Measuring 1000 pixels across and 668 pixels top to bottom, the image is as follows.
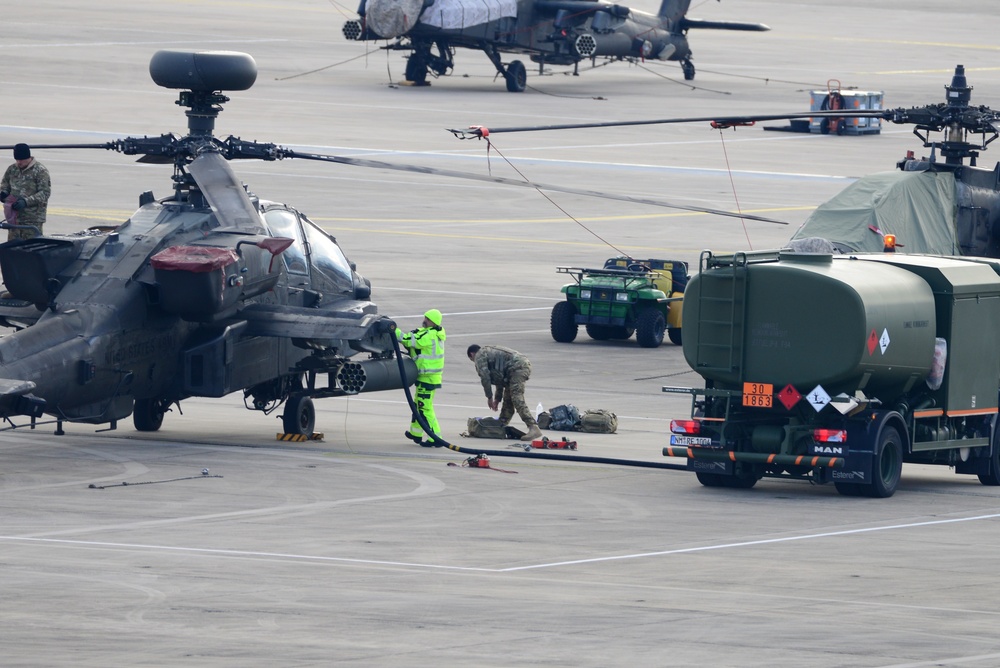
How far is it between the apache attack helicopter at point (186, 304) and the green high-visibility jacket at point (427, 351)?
0.62 ft

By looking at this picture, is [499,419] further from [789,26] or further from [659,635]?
[789,26]

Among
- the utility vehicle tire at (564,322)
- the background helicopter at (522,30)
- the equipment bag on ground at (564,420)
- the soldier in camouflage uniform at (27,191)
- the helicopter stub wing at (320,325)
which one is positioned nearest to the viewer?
the helicopter stub wing at (320,325)

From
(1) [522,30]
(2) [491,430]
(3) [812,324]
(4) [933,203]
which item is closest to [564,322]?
(4) [933,203]

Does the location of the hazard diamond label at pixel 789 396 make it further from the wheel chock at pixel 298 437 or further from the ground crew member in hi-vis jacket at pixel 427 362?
the wheel chock at pixel 298 437

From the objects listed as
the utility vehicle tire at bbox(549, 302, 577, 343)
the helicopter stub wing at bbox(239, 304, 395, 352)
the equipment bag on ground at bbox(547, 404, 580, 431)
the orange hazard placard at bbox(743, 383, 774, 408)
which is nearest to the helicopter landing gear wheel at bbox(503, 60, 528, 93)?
the utility vehicle tire at bbox(549, 302, 577, 343)

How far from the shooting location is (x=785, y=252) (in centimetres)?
1989

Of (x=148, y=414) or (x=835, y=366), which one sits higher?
(x=835, y=366)

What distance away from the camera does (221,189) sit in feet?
69.9

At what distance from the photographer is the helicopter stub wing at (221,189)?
21.1 metres

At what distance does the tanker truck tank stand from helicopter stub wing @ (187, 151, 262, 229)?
5377mm

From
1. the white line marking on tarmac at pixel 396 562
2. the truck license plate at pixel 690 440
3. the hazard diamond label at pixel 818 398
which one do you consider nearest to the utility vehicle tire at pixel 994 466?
the hazard diamond label at pixel 818 398

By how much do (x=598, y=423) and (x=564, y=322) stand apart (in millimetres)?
8235

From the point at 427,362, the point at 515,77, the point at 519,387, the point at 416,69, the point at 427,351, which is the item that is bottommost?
the point at 519,387

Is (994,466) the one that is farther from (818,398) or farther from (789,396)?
(789,396)
